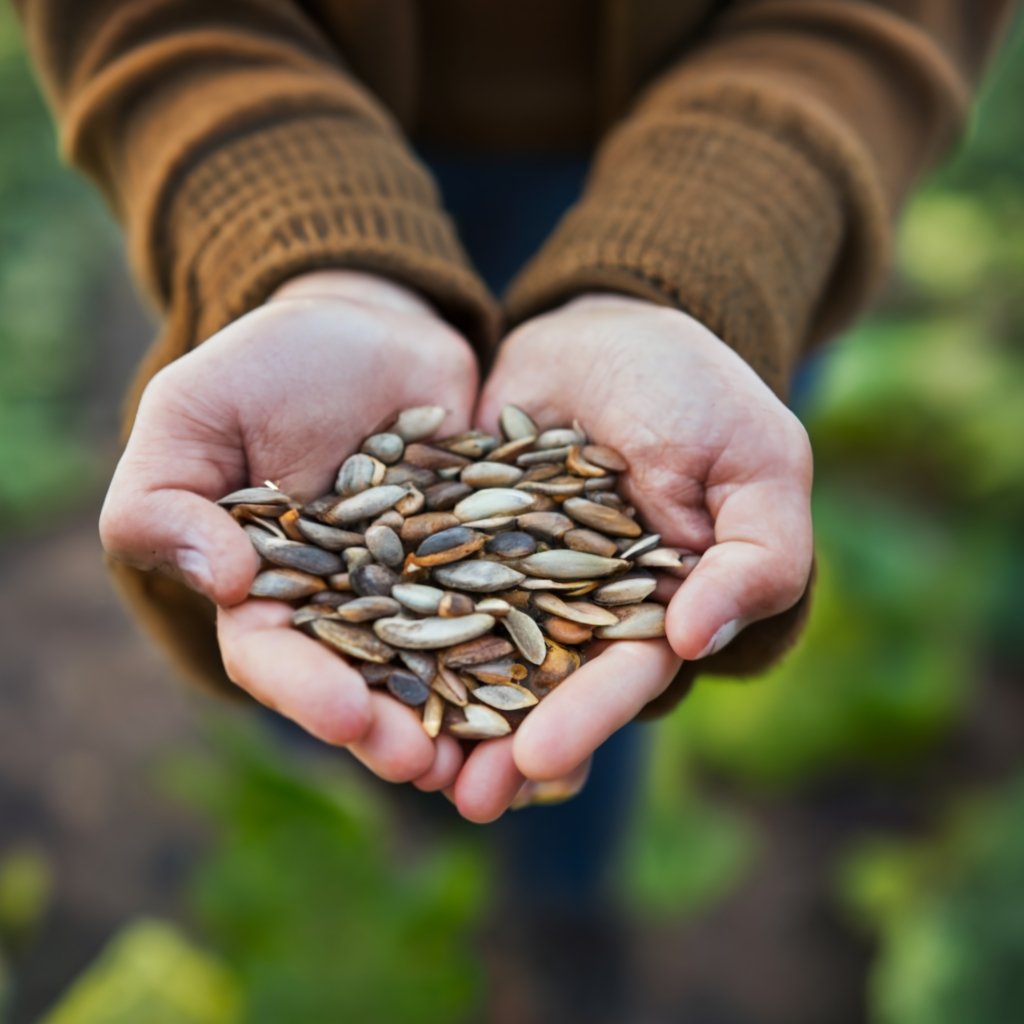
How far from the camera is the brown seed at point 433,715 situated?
757 mm

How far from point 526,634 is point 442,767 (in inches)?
5.1

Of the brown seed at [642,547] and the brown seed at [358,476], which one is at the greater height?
the brown seed at [358,476]

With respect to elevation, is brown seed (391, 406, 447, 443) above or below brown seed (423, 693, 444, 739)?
above

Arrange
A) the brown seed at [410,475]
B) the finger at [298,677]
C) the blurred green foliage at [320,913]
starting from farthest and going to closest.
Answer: the blurred green foliage at [320,913]
the brown seed at [410,475]
the finger at [298,677]

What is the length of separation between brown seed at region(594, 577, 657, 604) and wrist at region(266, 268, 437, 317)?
315mm

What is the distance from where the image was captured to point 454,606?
83cm

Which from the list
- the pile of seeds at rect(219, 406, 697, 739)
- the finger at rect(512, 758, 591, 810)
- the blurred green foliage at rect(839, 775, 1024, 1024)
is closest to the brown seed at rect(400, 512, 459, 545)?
the pile of seeds at rect(219, 406, 697, 739)

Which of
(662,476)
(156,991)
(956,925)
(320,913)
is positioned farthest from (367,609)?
(956,925)

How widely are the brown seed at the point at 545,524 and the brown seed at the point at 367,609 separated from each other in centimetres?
13

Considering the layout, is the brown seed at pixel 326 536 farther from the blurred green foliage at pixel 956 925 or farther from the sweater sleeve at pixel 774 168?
the blurred green foliage at pixel 956 925

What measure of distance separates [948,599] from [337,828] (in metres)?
1.13

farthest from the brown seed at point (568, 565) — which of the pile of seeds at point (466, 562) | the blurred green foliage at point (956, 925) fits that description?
the blurred green foliage at point (956, 925)

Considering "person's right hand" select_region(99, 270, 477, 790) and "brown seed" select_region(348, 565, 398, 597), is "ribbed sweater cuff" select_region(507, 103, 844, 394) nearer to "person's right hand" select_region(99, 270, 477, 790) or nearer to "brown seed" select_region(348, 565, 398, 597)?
"person's right hand" select_region(99, 270, 477, 790)

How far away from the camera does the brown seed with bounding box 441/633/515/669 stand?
2.67 feet
